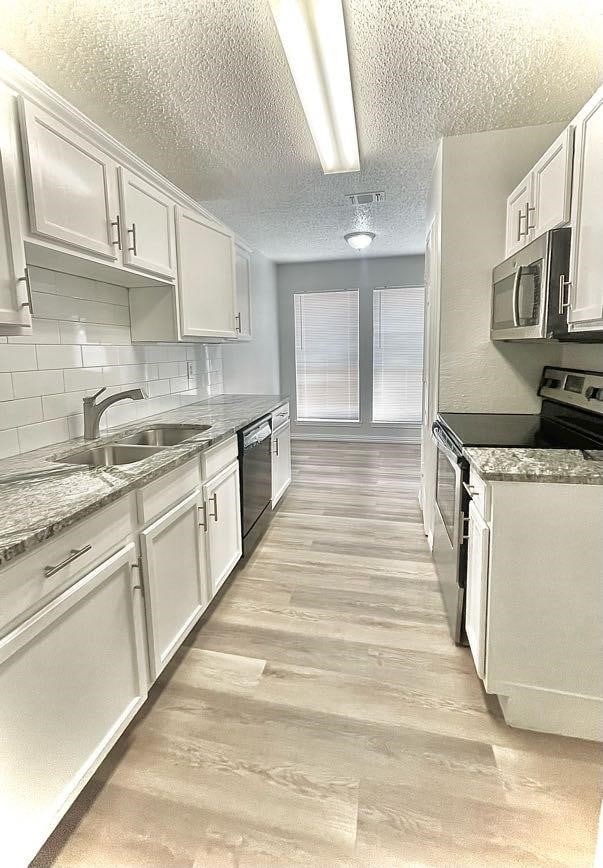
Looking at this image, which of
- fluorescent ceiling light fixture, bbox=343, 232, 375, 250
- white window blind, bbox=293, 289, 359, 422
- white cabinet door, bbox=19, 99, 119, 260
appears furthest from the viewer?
white window blind, bbox=293, 289, 359, 422

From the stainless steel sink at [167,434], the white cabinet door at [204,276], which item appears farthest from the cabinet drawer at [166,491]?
the white cabinet door at [204,276]

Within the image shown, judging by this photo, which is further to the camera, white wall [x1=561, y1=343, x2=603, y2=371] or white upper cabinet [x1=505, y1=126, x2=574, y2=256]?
white wall [x1=561, y1=343, x2=603, y2=371]

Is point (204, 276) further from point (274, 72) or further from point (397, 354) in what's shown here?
point (397, 354)

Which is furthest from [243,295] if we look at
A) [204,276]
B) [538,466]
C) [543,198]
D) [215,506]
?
[538,466]

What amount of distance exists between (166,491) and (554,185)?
200 cm

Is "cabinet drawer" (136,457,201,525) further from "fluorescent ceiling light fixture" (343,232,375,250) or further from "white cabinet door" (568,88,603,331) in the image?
"fluorescent ceiling light fixture" (343,232,375,250)

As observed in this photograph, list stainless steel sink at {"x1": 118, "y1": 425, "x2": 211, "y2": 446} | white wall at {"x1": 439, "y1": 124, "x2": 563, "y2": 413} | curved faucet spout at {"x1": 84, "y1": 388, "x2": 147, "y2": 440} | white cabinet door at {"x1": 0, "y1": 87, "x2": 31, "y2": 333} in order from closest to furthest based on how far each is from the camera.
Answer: white cabinet door at {"x1": 0, "y1": 87, "x2": 31, "y2": 333} → curved faucet spout at {"x1": 84, "y1": 388, "x2": 147, "y2": 440} → white wall at {"x1": 439, "y1": 124, "x2": 563, "y2": 413} → stainless steel sink at {"x1": 118, "y1": 425, "x2": 211, "y2": 446}

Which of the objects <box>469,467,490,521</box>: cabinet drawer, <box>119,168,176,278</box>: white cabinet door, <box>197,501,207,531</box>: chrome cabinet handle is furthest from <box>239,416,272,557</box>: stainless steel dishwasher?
<box>469,467,490,521</box>: cabinet drawer

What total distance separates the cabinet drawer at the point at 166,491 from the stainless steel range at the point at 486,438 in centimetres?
117

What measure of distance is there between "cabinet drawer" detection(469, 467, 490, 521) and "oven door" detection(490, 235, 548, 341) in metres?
0.63

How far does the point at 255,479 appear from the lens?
2.98m

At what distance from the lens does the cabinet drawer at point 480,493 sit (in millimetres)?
1579

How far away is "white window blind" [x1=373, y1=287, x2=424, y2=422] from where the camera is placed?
599cm

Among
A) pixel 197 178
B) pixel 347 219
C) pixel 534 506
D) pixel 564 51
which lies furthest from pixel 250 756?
pixel 347 219
